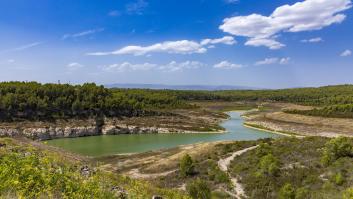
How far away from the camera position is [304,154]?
41125mm

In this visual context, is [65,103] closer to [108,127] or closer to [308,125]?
[108,127]

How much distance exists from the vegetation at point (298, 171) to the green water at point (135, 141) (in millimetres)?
29541

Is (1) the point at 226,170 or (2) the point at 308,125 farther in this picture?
(2) the point at 308,125

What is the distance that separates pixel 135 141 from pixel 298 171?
160 feet

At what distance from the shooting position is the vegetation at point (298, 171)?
29.3m

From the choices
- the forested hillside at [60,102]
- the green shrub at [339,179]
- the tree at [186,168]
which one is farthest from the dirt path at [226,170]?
the forested hillside at [60,102]

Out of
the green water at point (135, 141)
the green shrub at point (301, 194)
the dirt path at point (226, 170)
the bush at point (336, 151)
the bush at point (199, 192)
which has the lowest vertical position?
the green water at point (135, 141)

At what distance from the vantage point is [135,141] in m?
78.8

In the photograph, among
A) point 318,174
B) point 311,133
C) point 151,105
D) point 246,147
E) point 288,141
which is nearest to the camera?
point 318,174

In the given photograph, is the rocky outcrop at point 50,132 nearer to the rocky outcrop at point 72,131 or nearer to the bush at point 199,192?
the rocky outcrop at point 72,131

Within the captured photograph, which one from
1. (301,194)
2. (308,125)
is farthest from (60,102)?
(301,194)

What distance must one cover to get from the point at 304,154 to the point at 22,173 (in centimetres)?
3627

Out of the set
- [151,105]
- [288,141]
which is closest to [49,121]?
[151,105]

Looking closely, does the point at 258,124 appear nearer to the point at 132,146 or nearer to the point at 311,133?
the point at 311,133
